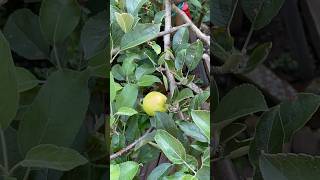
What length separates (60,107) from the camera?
527 mm

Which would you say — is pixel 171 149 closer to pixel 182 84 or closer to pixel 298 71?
pixel 182 84

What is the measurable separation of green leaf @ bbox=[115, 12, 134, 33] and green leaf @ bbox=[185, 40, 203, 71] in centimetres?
7

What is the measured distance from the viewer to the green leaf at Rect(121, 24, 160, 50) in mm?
541

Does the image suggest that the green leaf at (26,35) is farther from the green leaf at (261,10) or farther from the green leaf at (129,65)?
the green leaf at (261,10)

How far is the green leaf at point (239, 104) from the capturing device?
22.6 inches

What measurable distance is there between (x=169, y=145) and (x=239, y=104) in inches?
4.4

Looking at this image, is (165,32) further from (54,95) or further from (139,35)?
(54,95)

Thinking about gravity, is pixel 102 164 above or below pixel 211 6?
below

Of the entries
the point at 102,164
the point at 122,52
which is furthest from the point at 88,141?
the point at 122,52

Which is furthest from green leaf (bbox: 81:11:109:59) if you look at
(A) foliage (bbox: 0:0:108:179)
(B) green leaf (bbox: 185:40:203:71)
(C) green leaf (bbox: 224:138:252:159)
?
(C) green leaf (bbox: 224:138:252:159)

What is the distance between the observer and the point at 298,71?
1.15 meters

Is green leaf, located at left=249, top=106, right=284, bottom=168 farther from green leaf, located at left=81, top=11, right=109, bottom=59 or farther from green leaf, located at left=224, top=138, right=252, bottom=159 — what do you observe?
green leaf, located at left=81, top=11, right=109, bottom=59

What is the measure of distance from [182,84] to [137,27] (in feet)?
0.26

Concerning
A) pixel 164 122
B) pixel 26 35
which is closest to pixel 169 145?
pixel 164 122
